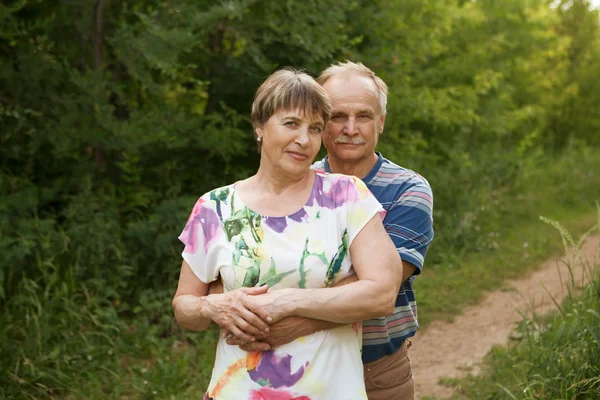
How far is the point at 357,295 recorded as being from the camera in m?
2.13

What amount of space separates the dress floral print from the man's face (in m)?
0.47

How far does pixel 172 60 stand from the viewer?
17.4ft

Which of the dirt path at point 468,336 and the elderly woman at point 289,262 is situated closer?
the elderly woman at point 289,262

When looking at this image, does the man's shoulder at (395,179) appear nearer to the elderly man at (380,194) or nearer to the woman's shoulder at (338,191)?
the elderly man at (380,194)

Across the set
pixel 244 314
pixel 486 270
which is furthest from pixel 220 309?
pixel 486 270

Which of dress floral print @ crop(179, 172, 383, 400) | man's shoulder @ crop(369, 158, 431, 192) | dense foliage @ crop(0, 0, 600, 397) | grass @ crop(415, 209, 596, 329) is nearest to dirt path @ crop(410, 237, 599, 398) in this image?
grass @ crop(415, 209, 596, 329)

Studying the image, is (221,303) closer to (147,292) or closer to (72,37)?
(147,292)

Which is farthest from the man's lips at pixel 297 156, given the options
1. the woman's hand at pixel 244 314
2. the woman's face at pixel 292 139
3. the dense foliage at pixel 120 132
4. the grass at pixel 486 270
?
the grass at pixel 486 270

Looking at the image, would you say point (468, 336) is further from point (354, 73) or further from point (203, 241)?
point (203, 241)

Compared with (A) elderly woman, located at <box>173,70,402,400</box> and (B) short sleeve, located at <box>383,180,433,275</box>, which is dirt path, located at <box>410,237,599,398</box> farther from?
(A) elderly woman, located at <box>173,70,402,400</box>

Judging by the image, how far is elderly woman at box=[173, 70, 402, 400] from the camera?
2.14 m

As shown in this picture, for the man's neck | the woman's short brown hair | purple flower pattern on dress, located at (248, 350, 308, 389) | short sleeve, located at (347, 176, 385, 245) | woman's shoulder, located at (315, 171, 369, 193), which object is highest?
the woman's short brown hair

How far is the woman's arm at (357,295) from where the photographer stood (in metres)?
2.13

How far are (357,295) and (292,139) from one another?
0.52m
